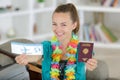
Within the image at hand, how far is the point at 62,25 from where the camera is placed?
161 cm

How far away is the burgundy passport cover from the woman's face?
0.18m

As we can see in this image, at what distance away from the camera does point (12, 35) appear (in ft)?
11.3

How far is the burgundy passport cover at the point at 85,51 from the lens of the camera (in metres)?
1.45

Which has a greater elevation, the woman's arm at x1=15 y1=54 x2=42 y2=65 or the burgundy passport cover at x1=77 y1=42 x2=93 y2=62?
the burgundy passport cover at x1=77 y1=42 x2=93 y2=62

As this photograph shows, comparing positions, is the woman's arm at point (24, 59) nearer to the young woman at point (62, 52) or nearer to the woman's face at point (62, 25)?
the young woman at point (62, 52)

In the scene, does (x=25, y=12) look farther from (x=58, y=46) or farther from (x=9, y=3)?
(x=58, y=46)

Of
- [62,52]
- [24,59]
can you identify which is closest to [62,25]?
[62,52]

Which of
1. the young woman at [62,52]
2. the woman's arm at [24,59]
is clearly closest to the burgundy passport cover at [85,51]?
the young woman at [62,52]

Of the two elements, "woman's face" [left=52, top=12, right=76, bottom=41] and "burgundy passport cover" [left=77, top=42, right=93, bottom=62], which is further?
"woman's face" [left=52, top=12, right=76, bottom=41]

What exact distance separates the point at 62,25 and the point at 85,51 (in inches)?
9.5

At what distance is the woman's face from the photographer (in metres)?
1.60

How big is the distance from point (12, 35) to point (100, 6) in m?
1.16

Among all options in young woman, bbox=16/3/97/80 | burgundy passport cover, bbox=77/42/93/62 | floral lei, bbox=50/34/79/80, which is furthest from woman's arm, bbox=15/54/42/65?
burgundy passport cover, bbox=77/42/93/62

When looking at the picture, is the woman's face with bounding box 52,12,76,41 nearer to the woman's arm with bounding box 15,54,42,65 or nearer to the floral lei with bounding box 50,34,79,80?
the floral lei with bounding box 50,34,79,80
